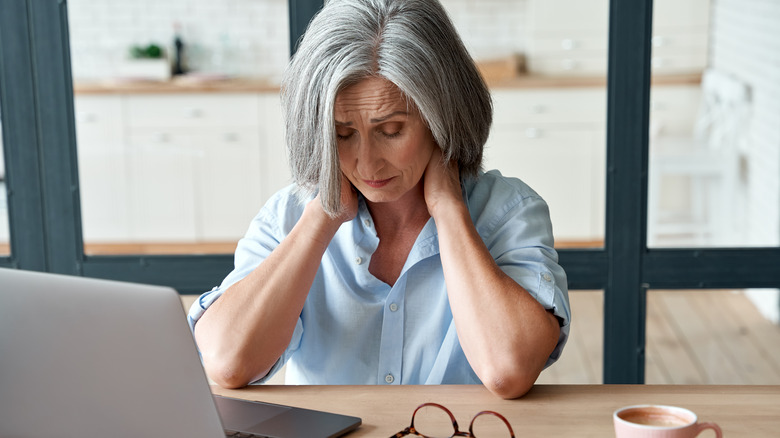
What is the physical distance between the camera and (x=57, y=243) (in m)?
2.09

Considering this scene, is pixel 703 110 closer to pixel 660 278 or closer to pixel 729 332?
pixel 729 332

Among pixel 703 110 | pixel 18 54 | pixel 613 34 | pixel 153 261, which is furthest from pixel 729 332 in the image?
pixel 18 54

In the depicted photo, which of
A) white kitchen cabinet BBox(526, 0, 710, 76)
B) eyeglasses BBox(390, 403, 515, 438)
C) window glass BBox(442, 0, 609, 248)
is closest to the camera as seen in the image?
eyeglasses BBox(390, 403, 515, 438)

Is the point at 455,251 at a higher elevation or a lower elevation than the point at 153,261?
higher

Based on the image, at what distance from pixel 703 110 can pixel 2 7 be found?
2078 millimetres

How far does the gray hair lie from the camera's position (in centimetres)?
127

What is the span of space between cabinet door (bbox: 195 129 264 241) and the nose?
184 cm

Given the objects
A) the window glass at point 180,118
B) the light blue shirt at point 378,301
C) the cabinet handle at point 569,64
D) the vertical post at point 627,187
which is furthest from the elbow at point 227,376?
the cabinet handle at point 569,64

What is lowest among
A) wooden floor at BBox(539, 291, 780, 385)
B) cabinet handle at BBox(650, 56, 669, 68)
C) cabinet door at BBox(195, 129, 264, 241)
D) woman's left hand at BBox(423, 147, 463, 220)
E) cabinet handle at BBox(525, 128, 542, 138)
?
wooden floor at BBox(539, 291, 780, 385)

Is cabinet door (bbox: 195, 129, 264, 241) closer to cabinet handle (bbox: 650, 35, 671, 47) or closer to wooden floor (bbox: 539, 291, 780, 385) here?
wooden floor (bbox: 539, 291, 780, 385)

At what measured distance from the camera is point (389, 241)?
4.90ft

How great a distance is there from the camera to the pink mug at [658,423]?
83 centimetres

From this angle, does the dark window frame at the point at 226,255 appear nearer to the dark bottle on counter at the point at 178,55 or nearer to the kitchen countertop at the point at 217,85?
the kitchen countertop at the point at 217,85

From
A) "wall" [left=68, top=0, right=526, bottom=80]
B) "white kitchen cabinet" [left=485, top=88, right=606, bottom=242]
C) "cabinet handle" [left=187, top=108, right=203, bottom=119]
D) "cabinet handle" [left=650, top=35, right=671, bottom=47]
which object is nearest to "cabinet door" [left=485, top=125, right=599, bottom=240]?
"white kitchen cabinet" [left=485, top=88, right=606, bottom=242]
